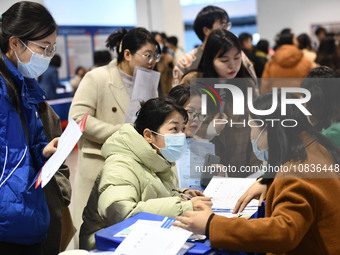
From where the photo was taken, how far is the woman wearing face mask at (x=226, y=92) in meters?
3.01

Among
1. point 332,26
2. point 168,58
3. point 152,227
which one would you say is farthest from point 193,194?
point 332,26

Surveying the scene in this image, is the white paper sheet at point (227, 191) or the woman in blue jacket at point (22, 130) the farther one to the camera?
the white paper sheet at point (227, 191)

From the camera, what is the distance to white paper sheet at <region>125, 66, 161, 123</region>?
10.3 ft

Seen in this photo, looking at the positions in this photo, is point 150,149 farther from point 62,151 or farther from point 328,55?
point 328,55

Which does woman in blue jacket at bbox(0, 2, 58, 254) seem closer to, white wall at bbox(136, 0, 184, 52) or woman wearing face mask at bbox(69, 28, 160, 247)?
woman wearing face mask at bbox(69, 28, 160, 247)

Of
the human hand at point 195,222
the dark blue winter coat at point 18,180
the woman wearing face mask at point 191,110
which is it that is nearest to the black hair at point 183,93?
the woman wearing face mask at point 191,110

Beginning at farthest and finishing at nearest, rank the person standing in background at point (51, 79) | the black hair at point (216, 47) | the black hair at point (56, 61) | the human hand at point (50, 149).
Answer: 1. the black hair at point (56, 61)
2. the person standing in background at point (51, 79)
3. the black hair at point (216, 47)
4. the human hand at point (50, 149)

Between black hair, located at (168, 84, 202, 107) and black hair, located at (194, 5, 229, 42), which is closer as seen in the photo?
black hair, located at (168, 84, 202, 107)

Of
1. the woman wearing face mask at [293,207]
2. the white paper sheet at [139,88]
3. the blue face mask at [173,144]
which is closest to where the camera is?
the woman wearing face mask at [293,207]

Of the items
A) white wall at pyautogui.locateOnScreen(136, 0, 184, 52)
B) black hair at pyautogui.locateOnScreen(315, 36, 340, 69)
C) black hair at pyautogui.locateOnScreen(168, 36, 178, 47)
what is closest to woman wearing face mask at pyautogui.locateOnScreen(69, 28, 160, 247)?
black hair at pyautogui.locateOnScreen(315, 36, 340, 69)

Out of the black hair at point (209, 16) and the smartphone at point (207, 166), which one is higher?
the black hair at point (209, 16)

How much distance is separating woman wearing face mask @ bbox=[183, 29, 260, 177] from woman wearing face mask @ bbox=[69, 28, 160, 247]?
0.37 metres

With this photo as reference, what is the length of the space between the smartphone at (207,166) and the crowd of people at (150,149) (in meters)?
0.10

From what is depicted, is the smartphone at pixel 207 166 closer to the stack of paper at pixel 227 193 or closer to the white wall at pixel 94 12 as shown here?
the stack of paper at pixel 227 193
